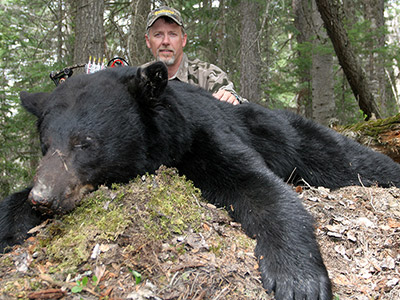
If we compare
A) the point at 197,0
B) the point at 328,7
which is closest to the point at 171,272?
the point at 328,7

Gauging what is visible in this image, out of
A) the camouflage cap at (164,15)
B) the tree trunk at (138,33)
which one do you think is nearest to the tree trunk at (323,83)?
the tree trunk at (138,33)

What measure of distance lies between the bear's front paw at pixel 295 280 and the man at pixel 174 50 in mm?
3286

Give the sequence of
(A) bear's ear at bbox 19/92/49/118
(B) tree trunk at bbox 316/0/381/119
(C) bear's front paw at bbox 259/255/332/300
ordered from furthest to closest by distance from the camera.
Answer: (B) tree trunk at bbox 316/0/381/119, (A) bear's ear at bbox 19/92/49/118, (C) bear's front paw at bbox 259/255/332/300

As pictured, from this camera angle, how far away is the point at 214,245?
7.11ft

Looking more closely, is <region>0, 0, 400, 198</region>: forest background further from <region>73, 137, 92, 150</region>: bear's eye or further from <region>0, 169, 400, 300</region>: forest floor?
<region>0, 169, 400, 300</region>: forest floor

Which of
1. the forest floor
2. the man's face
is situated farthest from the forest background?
the forest floor

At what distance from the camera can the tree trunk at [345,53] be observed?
19.5ft

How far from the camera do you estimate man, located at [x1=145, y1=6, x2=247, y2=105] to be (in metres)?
5.30

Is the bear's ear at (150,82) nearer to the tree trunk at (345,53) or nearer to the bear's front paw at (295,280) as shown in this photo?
the bear's front paw at (295,280)

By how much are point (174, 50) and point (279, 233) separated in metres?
3.83

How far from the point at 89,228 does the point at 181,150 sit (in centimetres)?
101

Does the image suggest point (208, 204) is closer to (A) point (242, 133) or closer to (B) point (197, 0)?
(A) point (242, 133)

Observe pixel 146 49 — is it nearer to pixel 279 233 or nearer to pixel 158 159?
pixel 158 159

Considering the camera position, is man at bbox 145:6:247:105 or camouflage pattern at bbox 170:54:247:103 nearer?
man at bbox 145:6:247:105
